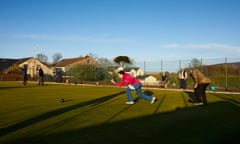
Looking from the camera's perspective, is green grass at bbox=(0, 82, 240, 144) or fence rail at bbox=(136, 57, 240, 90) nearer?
green grass at bbox=(0, 82, 240, 144)

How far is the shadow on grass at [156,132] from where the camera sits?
15.6 feet

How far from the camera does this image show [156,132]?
5.46m

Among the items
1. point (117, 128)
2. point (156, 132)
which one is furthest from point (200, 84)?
point (117, 128)

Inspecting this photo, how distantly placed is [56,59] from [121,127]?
7801cm

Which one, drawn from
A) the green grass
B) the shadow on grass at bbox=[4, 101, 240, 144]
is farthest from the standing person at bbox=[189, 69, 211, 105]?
the shadow on grass at bbox=[4, 101, 240, 144]

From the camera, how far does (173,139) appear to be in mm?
4871

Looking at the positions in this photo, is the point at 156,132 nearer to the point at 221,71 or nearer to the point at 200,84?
the point at 200,84

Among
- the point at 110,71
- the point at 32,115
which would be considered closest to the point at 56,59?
the point at 110,71

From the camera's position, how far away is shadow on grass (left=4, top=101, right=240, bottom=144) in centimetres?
475

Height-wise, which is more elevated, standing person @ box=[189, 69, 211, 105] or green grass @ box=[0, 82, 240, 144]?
standing person @ box=[189, 69, 211, 105]

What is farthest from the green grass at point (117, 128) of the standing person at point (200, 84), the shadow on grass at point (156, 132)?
the standing person at point (200, 84)

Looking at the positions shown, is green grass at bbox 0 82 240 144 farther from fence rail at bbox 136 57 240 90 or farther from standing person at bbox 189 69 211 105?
fence rail at bbox 136 57 240 90

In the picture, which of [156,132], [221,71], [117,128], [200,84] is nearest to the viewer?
[156,132]

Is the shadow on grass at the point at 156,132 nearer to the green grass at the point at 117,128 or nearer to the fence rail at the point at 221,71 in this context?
the green grass at the point at 117,128
